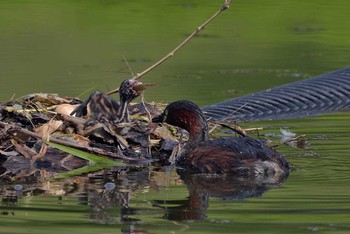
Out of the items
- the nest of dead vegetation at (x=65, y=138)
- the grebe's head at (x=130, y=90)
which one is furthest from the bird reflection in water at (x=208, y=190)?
the grebe's head at (x=130, y=90)

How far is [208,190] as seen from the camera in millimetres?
7891

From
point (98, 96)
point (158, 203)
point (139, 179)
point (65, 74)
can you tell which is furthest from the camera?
point (65, 74)

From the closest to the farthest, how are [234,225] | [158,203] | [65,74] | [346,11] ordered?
[234,225], [158,203], [65,74], [346,11]

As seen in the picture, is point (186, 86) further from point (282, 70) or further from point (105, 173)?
point (105, 173)

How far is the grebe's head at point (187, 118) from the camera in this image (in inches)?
354

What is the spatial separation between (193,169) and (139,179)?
0.42m

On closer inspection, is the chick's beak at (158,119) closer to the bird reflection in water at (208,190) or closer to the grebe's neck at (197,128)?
the grebe's neck at (197,128)

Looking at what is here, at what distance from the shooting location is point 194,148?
8773 millimetres

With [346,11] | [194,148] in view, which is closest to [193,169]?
[194,148]

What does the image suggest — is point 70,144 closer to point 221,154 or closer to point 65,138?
point 65,138

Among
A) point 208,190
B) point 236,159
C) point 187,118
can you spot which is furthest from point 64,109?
point 208,190

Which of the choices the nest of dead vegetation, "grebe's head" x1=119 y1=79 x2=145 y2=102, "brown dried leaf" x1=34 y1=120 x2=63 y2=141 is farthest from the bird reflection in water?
"grebe's head" x1=119 y1=79 x2=145 y2=102

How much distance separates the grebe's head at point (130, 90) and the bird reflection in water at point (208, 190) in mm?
1025

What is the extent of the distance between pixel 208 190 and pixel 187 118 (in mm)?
1241
